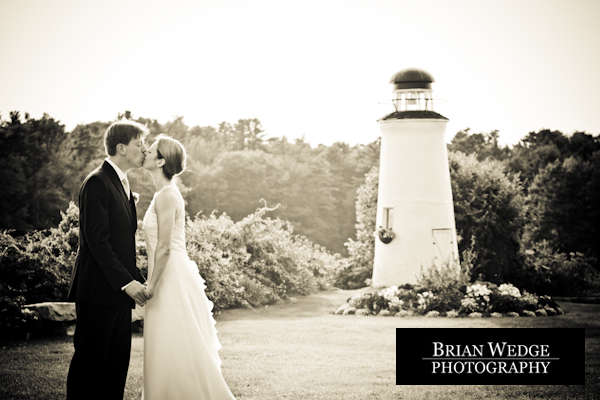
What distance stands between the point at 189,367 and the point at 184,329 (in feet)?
1.13

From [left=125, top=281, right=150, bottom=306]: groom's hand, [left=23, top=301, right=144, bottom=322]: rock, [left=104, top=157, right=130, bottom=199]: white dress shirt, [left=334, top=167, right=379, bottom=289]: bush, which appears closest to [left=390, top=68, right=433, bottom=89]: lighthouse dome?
[left=334, top=167, right=379, bottom=289]: bush

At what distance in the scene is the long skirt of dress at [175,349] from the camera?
6.56m

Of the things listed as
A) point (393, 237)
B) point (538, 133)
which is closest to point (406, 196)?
point (393, 237)

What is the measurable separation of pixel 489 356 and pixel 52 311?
7.04 m

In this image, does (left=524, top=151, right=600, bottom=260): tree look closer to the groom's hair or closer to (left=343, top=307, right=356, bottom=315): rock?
(left=343, top=307, right=356, bottom=315): rock

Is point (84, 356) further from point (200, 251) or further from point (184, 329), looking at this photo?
point (200, 251)

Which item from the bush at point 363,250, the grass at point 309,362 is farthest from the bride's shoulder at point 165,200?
the bush at point 363,250

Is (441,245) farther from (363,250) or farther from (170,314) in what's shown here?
(170,314)

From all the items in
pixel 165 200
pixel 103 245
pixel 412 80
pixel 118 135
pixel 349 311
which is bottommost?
pixel 349 311

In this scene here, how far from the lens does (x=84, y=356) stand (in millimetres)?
6199

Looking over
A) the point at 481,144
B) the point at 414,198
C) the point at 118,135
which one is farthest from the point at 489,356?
the point at 481,144

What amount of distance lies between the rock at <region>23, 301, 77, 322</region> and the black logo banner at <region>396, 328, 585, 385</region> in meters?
5.82

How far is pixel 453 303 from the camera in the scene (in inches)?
700

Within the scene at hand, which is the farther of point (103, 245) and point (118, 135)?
point (118, 135)
